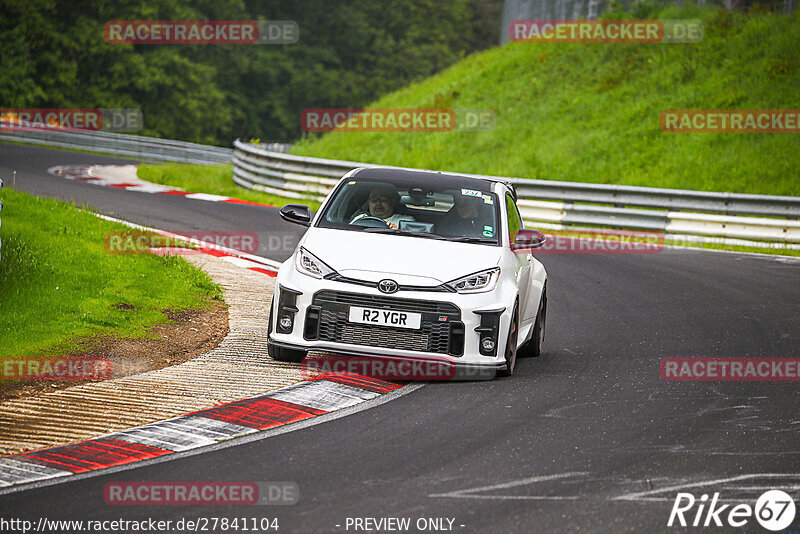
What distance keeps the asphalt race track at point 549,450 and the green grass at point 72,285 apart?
121 inches

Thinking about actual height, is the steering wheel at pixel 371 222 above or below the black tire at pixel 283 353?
above

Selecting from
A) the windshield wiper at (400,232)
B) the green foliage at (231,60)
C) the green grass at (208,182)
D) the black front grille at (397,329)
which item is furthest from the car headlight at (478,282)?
the green foliage at (231,60)

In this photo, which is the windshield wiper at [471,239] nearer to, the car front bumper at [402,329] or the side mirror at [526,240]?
the side mirror at [526,240]

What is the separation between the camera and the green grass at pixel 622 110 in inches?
985

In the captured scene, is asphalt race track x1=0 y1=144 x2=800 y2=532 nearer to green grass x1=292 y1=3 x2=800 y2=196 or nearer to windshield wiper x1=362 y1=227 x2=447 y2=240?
windshield wiper x1=362 y1=227 x2=447 y2=240

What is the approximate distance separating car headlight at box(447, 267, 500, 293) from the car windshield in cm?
65

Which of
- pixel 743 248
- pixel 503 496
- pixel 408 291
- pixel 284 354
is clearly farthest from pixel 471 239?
pixel 743 248

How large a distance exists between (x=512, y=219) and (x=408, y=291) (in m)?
2.11

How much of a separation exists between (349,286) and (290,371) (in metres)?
0.84

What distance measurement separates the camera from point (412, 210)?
9.90 metres

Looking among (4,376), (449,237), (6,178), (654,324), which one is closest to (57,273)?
(4,376)

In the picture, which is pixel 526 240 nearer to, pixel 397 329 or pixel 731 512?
pixel 397 329

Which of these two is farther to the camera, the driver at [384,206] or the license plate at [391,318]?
the driver at [384,206]

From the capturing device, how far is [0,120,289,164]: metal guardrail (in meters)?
36.7
